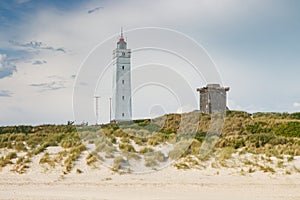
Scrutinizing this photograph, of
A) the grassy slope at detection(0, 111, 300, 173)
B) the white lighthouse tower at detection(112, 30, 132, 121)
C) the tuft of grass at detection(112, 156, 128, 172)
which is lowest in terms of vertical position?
the tuft of grass at detection(112, 156, 128, 172)

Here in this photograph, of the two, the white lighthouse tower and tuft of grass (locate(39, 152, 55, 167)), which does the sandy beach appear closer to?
tuft of grass (locate(39, 152, 55, 167))

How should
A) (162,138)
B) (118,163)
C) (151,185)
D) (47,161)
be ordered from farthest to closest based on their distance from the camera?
1. (162,138)
2. (47,161)
3. (118,163)
4. (151,185)

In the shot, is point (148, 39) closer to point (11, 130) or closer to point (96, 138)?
point (96, 138)

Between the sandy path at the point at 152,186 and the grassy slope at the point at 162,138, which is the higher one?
the grassy slope at the point at 162,138

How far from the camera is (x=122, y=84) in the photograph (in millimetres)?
34750

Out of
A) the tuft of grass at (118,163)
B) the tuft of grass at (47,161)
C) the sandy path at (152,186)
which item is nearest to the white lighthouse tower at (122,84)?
the tuft of grass at (47,161)

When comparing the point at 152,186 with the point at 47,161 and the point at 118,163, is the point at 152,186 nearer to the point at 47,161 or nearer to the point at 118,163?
the point at 118,163

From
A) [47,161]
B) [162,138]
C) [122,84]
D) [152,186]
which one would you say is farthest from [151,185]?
[122,84]

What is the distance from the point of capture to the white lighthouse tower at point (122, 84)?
33.8 m

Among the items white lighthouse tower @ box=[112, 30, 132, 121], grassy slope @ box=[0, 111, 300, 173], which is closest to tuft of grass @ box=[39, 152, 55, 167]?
grassy slope @ box=[0, 111, 300, 173]

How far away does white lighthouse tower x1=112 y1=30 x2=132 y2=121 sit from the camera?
33.8 metres

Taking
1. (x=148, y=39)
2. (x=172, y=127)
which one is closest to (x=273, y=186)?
(x=148, y=39)

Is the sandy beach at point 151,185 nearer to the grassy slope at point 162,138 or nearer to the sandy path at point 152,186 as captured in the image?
the sandy path at point 152,186

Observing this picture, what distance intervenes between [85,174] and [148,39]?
496 centimetres
